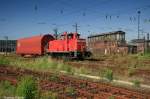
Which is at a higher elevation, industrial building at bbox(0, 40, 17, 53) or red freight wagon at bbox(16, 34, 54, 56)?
industrial building at bbox(0, 40, 17, 53)

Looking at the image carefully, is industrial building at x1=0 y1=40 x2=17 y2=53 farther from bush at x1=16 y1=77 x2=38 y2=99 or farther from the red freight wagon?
bush at x1=16 y1=77 x2=38 y2=99

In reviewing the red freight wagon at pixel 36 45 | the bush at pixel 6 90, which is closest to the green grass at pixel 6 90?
the bush at pixel 6 90

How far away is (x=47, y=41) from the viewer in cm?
3747

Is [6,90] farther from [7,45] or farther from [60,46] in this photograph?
[7,45]

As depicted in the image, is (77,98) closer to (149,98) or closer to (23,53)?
(149,98)

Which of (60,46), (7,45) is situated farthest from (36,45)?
(7,45)

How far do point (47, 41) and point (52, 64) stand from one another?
42.5ft

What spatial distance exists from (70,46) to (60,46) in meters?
1.85

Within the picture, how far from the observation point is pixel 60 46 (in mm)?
32781

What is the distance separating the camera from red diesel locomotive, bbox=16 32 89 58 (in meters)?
30.9

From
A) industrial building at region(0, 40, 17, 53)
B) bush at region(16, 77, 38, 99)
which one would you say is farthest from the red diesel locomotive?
industrial building at region(0, 40, 17, 53)

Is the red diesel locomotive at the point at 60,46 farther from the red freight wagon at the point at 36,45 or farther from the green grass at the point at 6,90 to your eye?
the green grass at the point at 6,90

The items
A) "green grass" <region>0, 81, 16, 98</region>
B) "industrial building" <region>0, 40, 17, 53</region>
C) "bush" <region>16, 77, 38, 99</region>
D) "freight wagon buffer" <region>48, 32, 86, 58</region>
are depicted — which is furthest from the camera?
"industrial building" <region>0, 40, 17, 53</region>

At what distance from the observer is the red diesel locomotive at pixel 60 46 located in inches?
1218
